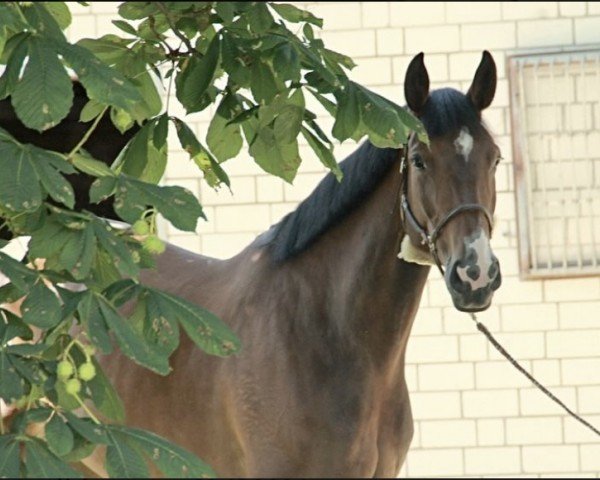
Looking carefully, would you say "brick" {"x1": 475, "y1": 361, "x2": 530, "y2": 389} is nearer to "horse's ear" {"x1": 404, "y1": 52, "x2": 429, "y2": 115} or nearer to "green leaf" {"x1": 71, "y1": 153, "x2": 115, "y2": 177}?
"horse's ear" {"x1": 404, "y1": 52, "x2": 429, "y2": 115}

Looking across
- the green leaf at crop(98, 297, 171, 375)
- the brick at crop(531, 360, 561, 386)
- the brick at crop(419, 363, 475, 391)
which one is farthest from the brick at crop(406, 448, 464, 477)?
the green leaf at crop(98, 297, 171, 375)

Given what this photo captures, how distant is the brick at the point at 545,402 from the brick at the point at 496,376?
0.14m

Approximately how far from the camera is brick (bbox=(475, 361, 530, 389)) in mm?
7176

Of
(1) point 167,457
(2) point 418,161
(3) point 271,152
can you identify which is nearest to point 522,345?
(2) point 418,161

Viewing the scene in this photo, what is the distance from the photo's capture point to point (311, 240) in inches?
175

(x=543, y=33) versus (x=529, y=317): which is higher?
(x=543, y=33)

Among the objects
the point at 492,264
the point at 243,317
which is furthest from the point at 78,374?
the point at 243,317

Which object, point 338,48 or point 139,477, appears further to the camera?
point 338,48

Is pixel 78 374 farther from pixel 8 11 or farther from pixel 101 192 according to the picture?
pixel 8 11

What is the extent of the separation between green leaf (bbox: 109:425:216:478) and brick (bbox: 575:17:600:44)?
5016mm

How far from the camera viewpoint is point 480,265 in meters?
3.94

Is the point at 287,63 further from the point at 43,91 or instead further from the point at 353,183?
the point at 353,183

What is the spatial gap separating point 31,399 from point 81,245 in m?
0.28

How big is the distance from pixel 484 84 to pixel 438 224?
46cm
